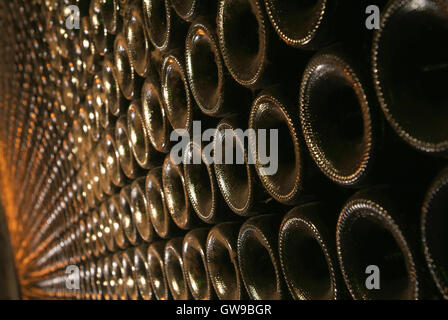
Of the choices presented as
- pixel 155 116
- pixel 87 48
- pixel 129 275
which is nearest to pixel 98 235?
pixel 129 275

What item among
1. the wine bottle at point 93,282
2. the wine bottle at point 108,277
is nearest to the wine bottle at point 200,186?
the wine bottle at point 108,277

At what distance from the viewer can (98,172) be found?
1537 mm

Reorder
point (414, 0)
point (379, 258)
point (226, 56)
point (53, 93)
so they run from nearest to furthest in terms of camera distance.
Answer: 1. point (414, 0)
2. point (379, 258)
3. point (226, 56)
4. point (53, 93)

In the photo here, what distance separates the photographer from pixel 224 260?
0.89 meters

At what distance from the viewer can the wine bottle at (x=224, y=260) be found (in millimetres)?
835

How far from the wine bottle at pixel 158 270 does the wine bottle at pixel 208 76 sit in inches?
16.8

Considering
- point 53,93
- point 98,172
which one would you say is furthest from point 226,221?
Answer: point 53,93

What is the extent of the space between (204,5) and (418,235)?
1.65ft

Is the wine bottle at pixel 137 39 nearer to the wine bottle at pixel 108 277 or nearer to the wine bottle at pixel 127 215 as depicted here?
the wine bottle at pixel 127 215

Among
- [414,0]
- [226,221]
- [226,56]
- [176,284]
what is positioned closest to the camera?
[414,0]

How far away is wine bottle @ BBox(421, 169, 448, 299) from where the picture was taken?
1.44 feet

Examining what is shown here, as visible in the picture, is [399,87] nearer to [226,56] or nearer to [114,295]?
[226,56]

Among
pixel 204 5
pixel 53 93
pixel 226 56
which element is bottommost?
pixel 226 56

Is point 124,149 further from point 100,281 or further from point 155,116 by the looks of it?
point 100,281
